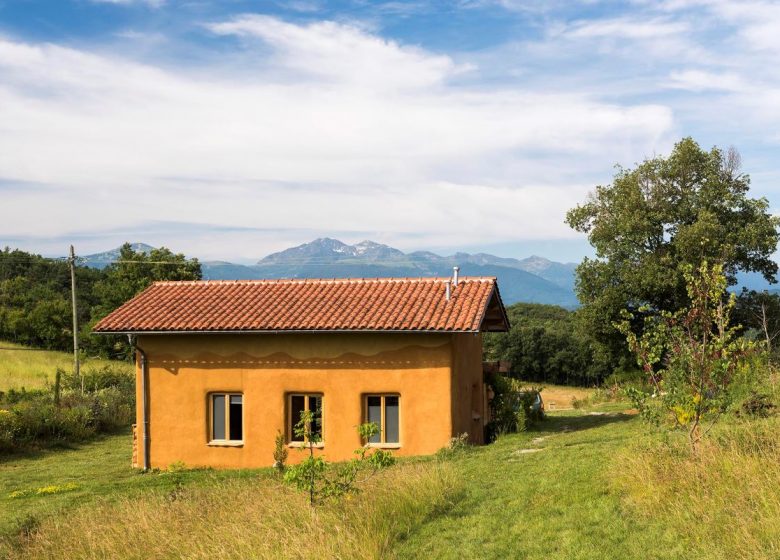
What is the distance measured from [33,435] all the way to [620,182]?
29.0 metres

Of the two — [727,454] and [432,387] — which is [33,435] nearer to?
Result: [432,387]

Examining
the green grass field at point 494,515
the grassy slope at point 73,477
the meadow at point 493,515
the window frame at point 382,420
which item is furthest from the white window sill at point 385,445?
the green grass field at point 494,515

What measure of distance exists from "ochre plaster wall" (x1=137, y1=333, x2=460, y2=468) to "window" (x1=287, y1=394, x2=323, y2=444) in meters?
0.21

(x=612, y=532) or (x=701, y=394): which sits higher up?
(x=701, y=394)

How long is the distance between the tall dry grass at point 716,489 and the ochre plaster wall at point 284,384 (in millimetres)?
7396

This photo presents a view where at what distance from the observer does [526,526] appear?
948cm

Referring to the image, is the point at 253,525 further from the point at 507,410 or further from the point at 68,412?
A: the point at 68,412

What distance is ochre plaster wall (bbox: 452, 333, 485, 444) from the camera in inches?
725

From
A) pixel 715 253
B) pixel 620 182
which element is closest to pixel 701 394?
pixel 715 253

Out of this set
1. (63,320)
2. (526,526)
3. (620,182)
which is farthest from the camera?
(63,320)

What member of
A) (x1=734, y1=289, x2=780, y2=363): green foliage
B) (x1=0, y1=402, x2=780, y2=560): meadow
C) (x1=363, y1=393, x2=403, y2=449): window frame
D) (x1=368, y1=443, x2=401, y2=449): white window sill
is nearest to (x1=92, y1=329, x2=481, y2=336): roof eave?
(x1=363, y1=393, x2=403, y2=449): window frame

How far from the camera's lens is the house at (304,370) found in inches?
717

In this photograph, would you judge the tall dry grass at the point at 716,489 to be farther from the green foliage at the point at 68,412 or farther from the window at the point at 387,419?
the green foliage at the point at 68,412

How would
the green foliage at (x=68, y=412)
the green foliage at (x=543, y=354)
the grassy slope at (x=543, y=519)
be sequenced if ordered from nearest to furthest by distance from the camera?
the grassy slope at (x=543, y=519) < the green foliage at (x=68, y=412) < the green foliage at (x=543, y=354)
